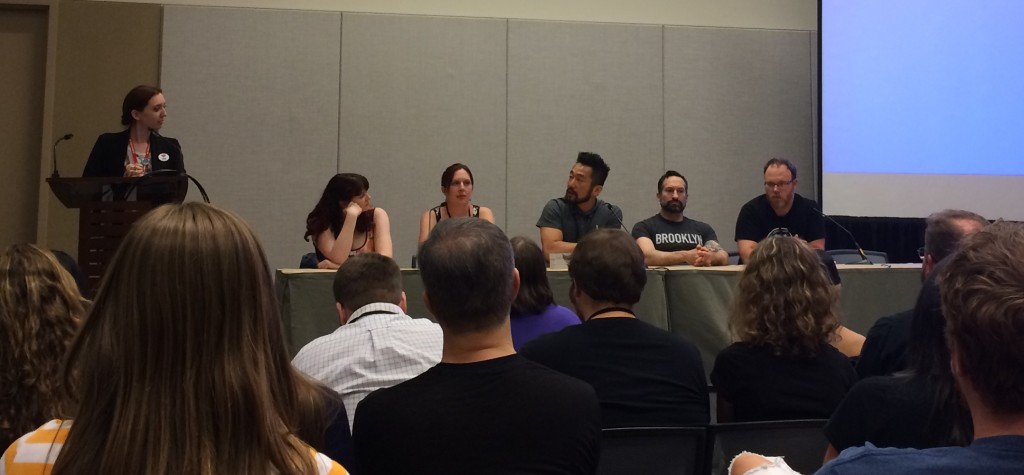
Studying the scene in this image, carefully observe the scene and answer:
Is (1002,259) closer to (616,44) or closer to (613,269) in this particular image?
(613,269)

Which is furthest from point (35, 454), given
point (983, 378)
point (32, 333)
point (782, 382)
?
point (782, 382)

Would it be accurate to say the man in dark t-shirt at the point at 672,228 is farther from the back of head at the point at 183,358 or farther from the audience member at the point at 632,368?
the back of head at the point at 183,358

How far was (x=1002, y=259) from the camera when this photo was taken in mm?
987

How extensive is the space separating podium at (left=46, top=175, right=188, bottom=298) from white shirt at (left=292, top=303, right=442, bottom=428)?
1362mm

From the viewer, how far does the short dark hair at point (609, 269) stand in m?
2.28

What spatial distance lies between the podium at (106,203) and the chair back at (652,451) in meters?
2.10

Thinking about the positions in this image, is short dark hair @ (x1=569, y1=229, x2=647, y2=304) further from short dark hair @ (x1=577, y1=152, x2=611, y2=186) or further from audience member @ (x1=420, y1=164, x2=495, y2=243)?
short dark hair @ (x1=577, y1=152, x2=611, y2=186)

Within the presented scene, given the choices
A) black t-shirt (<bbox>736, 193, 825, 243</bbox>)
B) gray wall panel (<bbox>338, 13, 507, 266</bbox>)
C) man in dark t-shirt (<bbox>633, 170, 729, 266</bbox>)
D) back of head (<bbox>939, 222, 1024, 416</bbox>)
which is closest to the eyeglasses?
black t-shirt (<bbox>736, 193, 825, 243</bbox>)

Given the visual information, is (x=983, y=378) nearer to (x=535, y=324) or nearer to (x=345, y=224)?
(x=535, y=324)

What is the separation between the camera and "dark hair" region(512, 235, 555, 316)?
2807 mm

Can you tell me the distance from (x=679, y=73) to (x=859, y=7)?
1282 millimetres

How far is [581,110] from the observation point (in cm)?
653

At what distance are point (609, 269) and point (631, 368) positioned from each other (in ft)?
0.92

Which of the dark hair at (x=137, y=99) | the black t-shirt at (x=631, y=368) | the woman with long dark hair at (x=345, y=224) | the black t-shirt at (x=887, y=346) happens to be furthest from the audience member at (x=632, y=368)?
the dark hair at (x=137, y=99)
